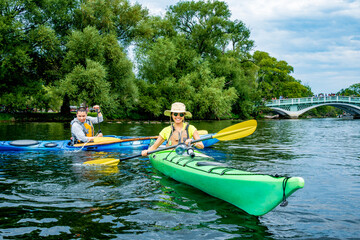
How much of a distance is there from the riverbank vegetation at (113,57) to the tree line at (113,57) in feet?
0.26

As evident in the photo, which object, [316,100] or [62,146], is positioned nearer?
[62,146]

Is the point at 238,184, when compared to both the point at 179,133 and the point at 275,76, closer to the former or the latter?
the point at 179,133

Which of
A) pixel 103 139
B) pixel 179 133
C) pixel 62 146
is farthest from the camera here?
pixel 103 139

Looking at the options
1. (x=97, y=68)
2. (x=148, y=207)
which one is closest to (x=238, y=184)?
(x=148, y=207)

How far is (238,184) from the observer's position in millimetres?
4250

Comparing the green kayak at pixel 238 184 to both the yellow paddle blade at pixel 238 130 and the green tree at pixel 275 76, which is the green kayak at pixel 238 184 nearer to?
the yellow paddle blade at pixel 238 130

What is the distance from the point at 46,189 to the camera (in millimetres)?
5578

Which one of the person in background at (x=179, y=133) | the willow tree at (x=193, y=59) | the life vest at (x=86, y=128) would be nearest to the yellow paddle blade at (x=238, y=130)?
the person in background at (x=179, y=133)

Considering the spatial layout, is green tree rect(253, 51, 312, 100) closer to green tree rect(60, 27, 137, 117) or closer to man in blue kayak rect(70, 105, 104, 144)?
green tree rect(60, 27, 137, 117)

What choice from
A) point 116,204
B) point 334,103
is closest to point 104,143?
point 116,204

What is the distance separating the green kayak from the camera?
3.75 m

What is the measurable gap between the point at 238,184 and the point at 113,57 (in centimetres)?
2298

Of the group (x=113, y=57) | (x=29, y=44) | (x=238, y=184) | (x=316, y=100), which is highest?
(x=29, y=44)

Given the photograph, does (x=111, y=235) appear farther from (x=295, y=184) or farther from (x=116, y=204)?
(x=295, y=184)
